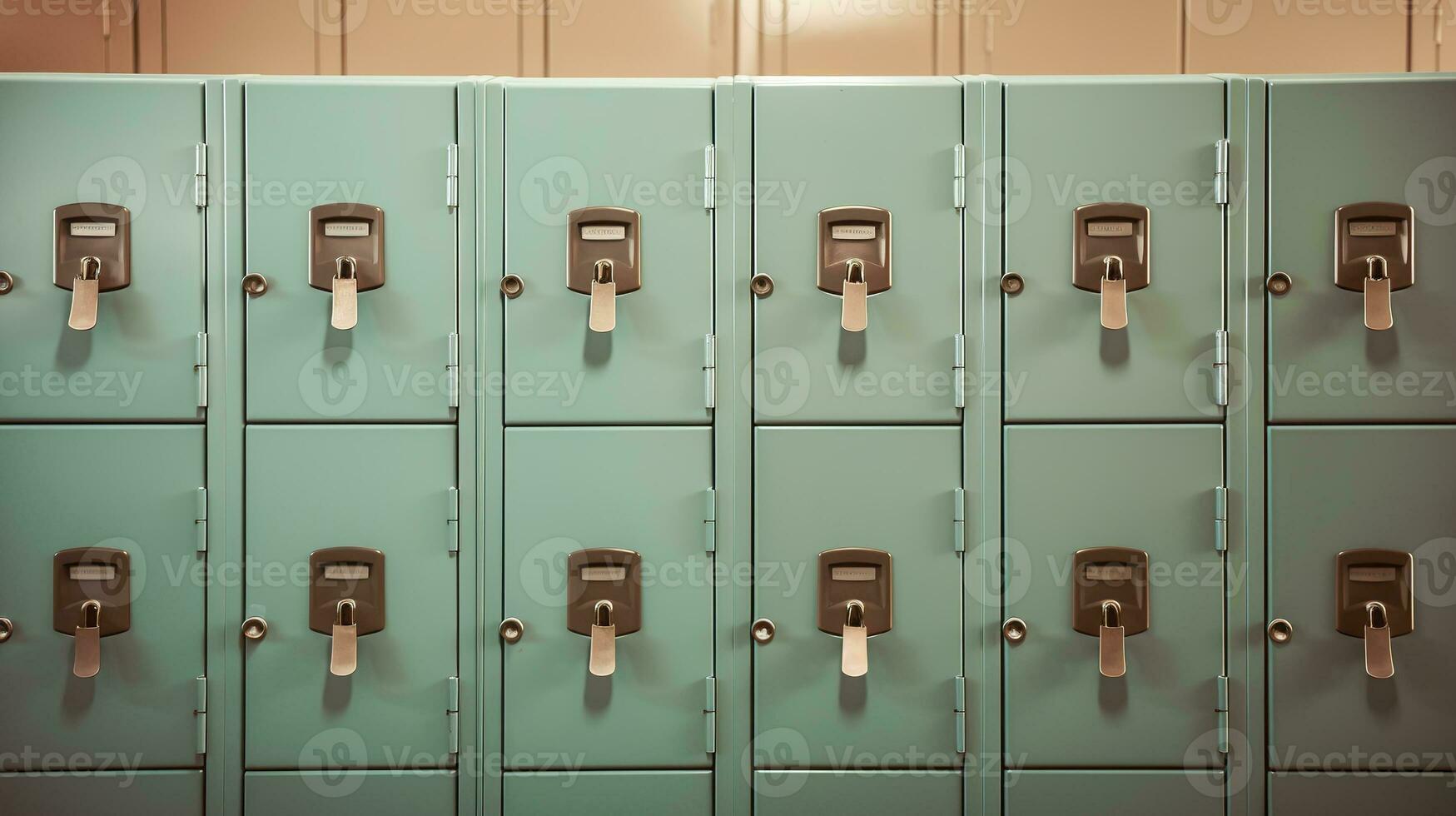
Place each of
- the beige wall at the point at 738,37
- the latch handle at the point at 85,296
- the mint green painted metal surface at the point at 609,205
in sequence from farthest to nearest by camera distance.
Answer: the beige wall at the point at 738,37, the mint green painted metal surface at the point at 609,205, the latch handle at the point at 85,296

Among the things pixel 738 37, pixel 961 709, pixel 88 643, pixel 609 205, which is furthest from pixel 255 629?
pixel 738 37

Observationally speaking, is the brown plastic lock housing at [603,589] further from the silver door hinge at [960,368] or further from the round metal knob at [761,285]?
the silver door hinge at [960,368]

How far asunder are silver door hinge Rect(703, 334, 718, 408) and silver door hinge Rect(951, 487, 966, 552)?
23.5 inches

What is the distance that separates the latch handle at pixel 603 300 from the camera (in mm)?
1605

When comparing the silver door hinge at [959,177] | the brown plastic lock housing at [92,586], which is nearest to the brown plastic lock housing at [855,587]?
the silver door hinge at [959,177]

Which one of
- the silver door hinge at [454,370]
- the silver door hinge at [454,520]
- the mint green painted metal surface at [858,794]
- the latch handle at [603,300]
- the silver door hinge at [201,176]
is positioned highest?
the silver door hinge at [201,176]

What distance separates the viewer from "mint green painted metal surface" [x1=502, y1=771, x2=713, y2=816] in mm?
1715

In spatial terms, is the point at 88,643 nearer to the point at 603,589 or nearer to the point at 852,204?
the point at 603,589

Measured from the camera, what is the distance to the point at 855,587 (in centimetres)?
171

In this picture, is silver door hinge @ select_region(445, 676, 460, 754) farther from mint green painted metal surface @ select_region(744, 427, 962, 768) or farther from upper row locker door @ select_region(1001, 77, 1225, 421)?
upper row locker door @ select_region(1001, 77, 1225, 421)

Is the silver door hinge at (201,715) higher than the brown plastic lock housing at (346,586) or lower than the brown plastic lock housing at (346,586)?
lower

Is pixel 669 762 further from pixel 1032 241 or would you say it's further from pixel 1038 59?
pixel 1038 59

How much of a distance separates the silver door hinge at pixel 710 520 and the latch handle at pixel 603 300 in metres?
0.44

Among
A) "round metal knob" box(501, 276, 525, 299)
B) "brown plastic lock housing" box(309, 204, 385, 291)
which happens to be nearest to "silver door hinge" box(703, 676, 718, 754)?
"round metal knob" box(501, 276, 525, 299)
